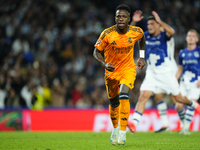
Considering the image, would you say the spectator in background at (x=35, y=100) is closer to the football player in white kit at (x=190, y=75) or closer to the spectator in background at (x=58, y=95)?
the spectator in background at (x=58, y=95)

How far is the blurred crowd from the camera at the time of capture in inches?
552

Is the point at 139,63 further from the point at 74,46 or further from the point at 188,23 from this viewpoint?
the point at 188,23

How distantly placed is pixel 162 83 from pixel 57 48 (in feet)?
29.4

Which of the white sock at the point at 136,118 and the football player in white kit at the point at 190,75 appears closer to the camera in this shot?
the white sock at the point at 136,118

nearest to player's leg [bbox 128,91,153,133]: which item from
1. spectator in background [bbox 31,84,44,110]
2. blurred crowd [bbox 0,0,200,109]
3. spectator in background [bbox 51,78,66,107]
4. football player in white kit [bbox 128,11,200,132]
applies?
football player in white kit [bbox 128,11,200,132]

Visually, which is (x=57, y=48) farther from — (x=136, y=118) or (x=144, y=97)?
(x=136, y=118)

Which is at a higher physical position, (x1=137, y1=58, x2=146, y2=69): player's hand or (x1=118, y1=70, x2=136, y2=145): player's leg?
(x1=137, y1=58, x2=146, y2=69): player's hand

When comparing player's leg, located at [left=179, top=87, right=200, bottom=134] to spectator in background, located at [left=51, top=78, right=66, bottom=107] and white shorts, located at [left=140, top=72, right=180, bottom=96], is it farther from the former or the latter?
spectator in background, located at [left=51, top=78, right=66, bottom=107]

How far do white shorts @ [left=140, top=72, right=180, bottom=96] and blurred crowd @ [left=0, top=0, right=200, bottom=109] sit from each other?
546 centimetres

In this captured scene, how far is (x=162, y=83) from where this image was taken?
8.74m

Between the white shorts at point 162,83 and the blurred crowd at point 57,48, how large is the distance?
17.9 ft

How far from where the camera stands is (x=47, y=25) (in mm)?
17453

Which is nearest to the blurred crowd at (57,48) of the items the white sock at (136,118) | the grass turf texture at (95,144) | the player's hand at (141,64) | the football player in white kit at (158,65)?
the football player in white kit at (158,65)

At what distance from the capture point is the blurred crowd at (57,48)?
552 inches
